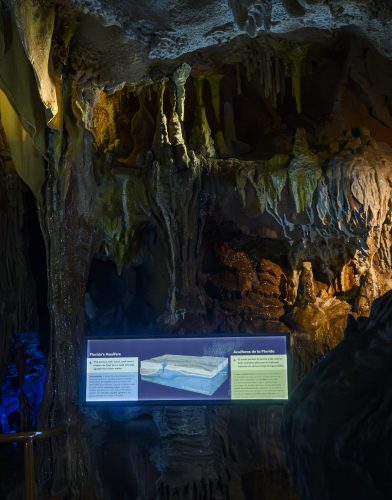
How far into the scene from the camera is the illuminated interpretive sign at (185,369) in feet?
16.1

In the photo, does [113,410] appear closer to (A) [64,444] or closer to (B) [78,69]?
(A) [64,444]

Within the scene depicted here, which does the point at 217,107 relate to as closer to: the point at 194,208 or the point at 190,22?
the point at 194,208

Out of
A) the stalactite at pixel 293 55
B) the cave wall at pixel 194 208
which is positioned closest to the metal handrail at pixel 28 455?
the cave wall at pixel 194 208

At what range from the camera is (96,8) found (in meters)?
4.49

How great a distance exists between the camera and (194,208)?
668 centimetres

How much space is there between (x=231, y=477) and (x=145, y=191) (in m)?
3.18

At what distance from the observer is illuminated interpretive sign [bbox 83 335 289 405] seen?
Result: 4922 mm

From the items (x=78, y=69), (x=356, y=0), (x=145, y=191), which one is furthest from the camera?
(x=145, y=191)

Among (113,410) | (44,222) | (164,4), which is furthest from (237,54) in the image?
(113,410)

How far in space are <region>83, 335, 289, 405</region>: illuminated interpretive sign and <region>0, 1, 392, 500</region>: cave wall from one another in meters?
1.20

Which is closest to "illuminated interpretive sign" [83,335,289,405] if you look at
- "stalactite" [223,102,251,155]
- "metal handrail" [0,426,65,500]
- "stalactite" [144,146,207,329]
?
"metal handrail" [0,426,65,500]

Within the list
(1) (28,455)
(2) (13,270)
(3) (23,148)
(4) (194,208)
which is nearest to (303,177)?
(4) (194,208)

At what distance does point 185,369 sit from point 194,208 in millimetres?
2201

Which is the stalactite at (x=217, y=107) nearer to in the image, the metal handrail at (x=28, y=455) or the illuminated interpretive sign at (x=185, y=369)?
the illuminated interpretive sign at (x=185, y=369)
